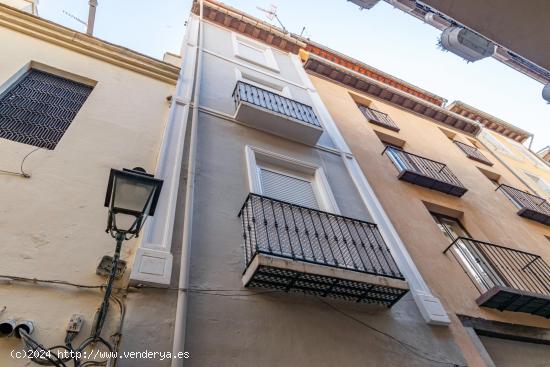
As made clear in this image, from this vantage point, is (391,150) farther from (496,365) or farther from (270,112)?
(496,365)

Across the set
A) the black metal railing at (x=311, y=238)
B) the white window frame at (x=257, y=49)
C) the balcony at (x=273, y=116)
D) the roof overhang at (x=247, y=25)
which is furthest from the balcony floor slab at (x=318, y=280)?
the roof overhang at (x=247, y=25)

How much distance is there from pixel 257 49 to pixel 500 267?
10382 millimetres

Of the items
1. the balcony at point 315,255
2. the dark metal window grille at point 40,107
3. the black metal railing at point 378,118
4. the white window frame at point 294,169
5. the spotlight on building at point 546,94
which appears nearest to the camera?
the balcony at point 315,255

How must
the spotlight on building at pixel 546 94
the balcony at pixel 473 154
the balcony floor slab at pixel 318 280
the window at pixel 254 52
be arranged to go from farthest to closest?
the balcony at pixel 473 154, the window at pixel 254 52, the spotlight on building at pixel 546 94, the balcony floor slab at pixel 318 280

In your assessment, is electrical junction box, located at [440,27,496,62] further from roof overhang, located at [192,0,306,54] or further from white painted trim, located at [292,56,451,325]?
roof overhang, located at [192,0,306,54]

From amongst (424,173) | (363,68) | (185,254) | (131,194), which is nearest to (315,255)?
(185,254)

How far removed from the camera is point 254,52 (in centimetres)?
1205

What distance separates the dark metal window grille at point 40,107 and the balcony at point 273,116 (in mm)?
3009

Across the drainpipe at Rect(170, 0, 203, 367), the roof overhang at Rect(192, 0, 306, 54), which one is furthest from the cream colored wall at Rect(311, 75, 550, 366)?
the drainpipe at Rect(170, 0, 203, 367)

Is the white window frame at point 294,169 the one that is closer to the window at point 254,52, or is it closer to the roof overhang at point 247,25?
the window at point 254,52

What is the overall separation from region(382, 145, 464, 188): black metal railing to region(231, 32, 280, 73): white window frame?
4.81m

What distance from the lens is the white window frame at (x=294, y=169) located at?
606 cm

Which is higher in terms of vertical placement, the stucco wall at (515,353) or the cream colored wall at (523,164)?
the cream colored wall at (523,164)

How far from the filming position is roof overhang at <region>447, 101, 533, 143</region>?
16.6m
